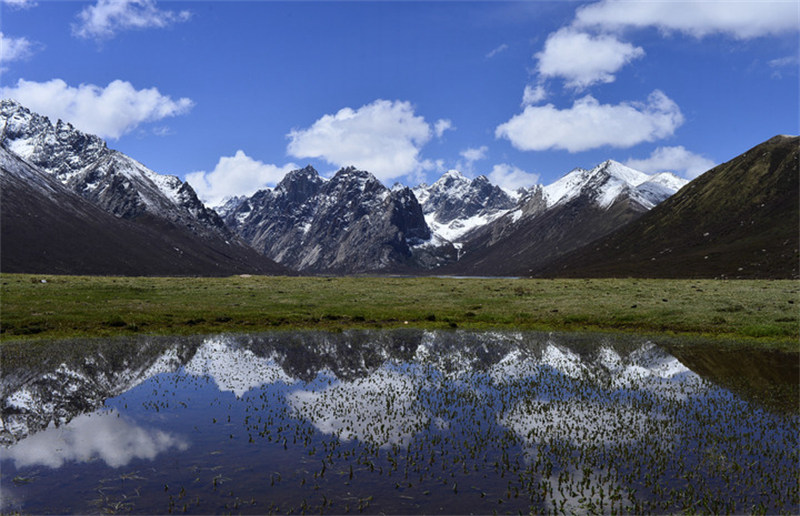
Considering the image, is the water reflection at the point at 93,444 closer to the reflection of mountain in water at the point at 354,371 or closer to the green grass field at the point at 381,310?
the reflection of mountain in water at the point at 354,371

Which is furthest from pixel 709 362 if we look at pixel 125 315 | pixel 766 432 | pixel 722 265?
pixel 722 265

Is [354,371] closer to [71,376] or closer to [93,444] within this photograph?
[93,444]

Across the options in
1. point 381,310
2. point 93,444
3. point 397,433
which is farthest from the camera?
point 381,310

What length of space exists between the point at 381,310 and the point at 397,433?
146 feet

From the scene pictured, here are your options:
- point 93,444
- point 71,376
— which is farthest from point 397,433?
point 71,376

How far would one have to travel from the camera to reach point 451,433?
22156 millimetres

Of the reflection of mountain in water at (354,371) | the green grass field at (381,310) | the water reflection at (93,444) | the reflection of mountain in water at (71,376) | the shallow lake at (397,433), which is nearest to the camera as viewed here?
the shallow lake at (397,433)

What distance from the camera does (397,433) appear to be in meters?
22.1

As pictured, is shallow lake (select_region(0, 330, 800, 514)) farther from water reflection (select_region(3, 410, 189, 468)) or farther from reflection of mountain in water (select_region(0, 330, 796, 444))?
reflection of mountain in water (select_region(0, 330, 796, 444))

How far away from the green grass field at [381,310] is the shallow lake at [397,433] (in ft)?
41.8

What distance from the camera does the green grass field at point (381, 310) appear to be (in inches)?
2015

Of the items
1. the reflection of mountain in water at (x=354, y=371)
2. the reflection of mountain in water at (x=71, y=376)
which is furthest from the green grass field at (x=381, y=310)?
Answer: the reflection of mountain in water at (x=71, y=376)

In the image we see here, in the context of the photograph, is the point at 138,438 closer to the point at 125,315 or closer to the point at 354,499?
the point at 354,499

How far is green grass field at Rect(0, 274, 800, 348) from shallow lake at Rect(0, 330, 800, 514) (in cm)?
1275
